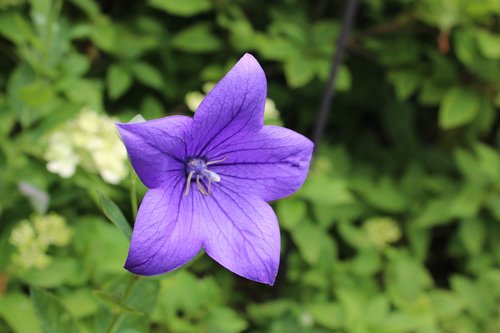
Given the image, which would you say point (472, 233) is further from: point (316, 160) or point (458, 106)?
point (316, 160)

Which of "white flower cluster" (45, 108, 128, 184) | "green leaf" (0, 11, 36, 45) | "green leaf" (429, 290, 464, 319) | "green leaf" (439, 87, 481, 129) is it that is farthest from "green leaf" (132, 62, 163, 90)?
"green leaf" (429, 290, 464, 319)

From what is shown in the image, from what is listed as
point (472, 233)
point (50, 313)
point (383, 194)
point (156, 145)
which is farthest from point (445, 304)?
point (156, 145)

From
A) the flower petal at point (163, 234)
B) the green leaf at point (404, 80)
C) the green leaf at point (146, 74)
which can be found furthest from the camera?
the green leaf at point (404, 80)

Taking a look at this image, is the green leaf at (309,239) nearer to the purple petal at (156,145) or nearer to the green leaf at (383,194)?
the green leaf at (383,194)

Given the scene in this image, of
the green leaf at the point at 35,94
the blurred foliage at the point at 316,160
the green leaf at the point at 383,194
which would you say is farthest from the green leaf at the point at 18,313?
the green leaf at the point at 383,194

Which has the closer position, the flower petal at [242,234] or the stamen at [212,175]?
the flower petal at [242,234]

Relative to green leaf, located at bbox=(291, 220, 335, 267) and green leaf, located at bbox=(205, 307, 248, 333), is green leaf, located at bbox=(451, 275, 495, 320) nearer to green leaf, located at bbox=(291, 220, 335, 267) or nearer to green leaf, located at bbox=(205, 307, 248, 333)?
green leaf, located at bbox=(291, 220, 335, 267)

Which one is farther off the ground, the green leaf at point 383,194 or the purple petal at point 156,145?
the purple petal at point 156,145
